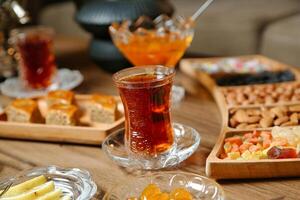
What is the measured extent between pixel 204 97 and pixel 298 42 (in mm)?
1001

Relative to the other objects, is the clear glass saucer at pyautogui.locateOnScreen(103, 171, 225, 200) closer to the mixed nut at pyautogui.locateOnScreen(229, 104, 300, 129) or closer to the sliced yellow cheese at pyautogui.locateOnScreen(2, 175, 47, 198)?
the sliced yellow cheese at pyautogui.locateOnScreen(2, 175, 47, 198)

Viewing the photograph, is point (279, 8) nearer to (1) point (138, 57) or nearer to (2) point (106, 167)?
(1) point (138, 57)

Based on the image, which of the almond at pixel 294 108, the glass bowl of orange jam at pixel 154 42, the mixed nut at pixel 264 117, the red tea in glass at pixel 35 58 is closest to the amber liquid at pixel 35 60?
the red tea in glass at pixel 35 58

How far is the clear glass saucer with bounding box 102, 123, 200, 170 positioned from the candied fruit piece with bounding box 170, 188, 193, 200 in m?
0.15

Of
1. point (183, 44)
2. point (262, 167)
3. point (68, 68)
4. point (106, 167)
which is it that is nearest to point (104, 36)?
point (68, 68)

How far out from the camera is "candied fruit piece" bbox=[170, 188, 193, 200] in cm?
84

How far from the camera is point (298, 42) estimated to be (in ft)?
7.43

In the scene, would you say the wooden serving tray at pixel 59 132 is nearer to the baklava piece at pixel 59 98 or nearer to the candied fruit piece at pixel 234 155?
the baklava piece at pixel 59 98

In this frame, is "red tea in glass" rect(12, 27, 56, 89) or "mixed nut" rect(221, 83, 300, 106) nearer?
"mixed nut" rect(221, 83, 300, 106)

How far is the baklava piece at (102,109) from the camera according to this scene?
1228 mm

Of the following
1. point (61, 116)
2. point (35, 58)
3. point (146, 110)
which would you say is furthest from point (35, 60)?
point (146, 110)

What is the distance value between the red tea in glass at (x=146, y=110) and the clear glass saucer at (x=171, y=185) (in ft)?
0.35

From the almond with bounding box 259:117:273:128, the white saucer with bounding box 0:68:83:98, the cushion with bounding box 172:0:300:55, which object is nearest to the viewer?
the almond with bounding box 259:117:273:128

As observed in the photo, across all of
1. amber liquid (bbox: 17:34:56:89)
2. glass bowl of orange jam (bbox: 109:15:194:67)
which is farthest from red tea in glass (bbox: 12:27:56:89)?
glass bowl of orange jam (bbox: 109:15:194:67)
